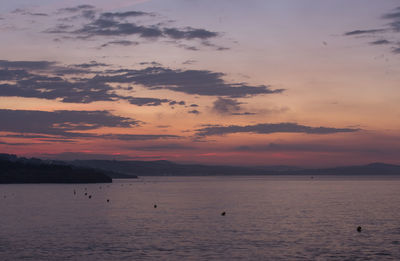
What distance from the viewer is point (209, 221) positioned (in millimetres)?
88812

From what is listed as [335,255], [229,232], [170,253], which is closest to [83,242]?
[170,253]

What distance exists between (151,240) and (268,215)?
4070 centimetres

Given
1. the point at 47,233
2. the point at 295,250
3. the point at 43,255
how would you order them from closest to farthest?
the point at 43,255, the point at 295,250, the point at 47,233

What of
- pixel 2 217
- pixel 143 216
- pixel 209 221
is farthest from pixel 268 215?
pixel 2 217

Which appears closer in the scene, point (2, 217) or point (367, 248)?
point (367, 248)

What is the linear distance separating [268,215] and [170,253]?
47.7 m

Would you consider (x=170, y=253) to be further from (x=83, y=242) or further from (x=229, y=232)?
(x=229, y=232)

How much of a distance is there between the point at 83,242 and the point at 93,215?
131 feet

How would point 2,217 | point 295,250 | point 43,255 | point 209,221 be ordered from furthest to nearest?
point 2,217
point 209,221
point 295,250
point 43,255

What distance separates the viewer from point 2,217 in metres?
95.8

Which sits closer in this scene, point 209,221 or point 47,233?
point 47,233

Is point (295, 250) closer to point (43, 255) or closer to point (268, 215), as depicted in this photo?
point (43, 255)

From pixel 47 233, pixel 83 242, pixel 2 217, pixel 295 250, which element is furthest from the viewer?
pixel 2 217

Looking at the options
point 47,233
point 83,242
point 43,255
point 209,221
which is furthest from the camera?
point 209,221
